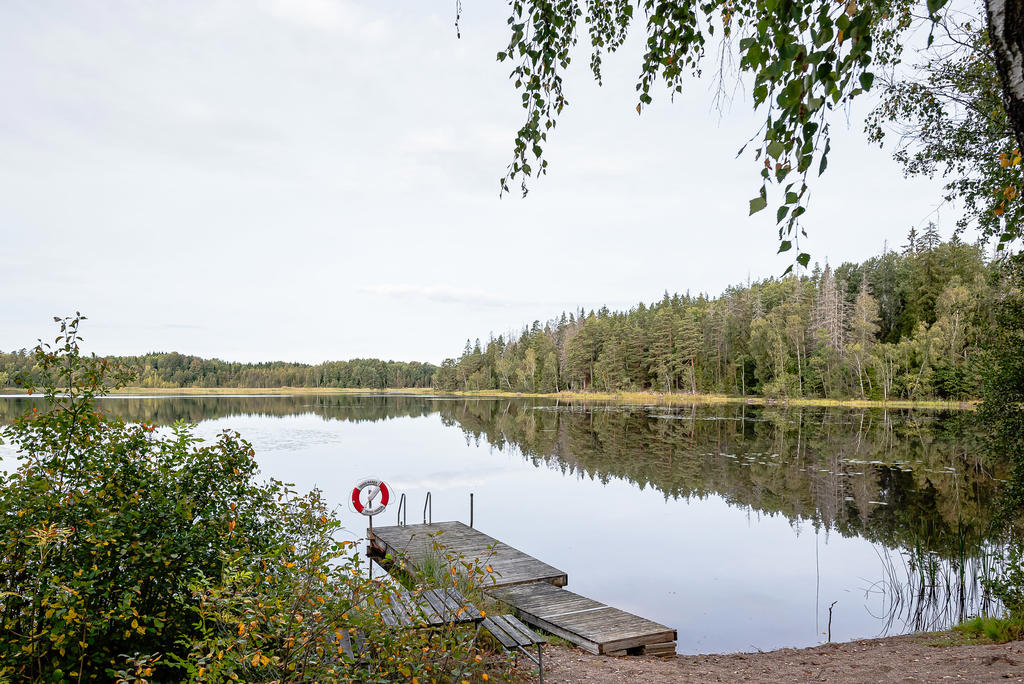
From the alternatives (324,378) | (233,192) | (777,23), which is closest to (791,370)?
(233,192)

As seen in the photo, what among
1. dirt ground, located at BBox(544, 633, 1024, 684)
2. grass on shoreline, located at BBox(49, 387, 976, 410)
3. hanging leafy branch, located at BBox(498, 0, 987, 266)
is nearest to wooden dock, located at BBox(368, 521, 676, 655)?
dirt ground, located at BBox(544, 633, 1024, 684)

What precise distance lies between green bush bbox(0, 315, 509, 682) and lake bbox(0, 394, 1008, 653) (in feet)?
11.9

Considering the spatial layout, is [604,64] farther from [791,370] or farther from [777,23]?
[791,370]

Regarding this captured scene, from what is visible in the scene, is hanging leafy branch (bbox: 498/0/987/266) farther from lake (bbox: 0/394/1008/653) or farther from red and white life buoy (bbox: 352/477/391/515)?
red and white life buoy (bbox: 352/477/391/515)

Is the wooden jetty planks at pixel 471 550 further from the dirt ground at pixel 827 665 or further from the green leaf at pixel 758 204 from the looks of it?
the green leaf at pixel 758 204

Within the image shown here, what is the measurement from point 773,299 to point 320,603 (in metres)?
82.1

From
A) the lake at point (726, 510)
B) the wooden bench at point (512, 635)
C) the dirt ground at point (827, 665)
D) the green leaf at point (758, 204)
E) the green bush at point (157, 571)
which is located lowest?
the lake at point (726, 510)

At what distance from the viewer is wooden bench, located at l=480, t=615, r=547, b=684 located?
5309 mm

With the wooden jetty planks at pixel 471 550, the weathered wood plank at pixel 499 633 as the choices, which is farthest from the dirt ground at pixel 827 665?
the wooden jetty planks at pixel 471 550

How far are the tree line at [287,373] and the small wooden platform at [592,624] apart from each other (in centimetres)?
6872

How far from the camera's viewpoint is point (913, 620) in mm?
8562

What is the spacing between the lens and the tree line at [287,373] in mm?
81188

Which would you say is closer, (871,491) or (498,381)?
(871,491)

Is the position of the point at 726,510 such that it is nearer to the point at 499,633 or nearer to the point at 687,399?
the point at 499,633
